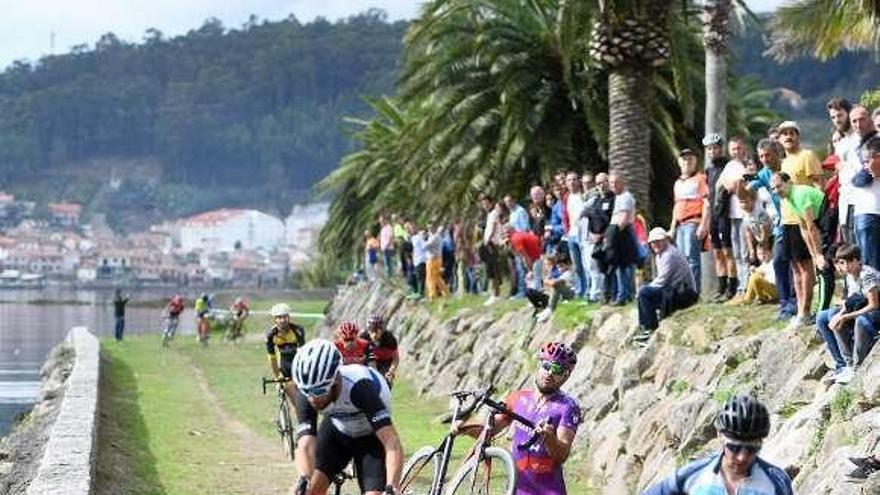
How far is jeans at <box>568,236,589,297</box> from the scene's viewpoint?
24016 millimetres

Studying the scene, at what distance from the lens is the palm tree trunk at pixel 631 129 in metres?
28.2

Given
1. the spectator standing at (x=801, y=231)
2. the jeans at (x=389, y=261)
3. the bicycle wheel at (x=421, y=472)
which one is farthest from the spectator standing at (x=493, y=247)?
the bicycle wheel at (x=421, y=472)

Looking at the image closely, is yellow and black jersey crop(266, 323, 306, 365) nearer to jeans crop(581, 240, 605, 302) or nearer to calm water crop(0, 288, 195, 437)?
jeans crop(581, 240, 605, 302)

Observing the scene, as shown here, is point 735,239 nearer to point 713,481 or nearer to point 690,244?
point 690,244

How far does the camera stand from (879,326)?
13125 mm

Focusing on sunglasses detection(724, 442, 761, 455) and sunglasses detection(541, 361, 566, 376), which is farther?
sunglasses detection(541, 361, 566, 376)

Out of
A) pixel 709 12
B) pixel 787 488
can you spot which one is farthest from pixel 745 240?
pixel 787 488

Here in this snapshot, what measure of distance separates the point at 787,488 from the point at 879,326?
603cm

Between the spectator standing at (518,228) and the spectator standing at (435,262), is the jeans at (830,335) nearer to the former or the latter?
the spectator standing at (518,228)

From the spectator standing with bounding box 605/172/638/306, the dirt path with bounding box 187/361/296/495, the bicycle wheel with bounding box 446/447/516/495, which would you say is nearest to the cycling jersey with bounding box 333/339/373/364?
the bicycle wheel with bounding box 446/447/516/495

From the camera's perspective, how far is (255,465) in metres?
21.3

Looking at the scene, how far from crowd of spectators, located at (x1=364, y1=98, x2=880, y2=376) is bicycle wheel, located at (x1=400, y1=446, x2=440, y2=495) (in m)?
3.14

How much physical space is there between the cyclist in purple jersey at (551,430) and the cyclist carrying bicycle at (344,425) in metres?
0.74

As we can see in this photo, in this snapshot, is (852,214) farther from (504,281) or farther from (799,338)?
(504,281)
